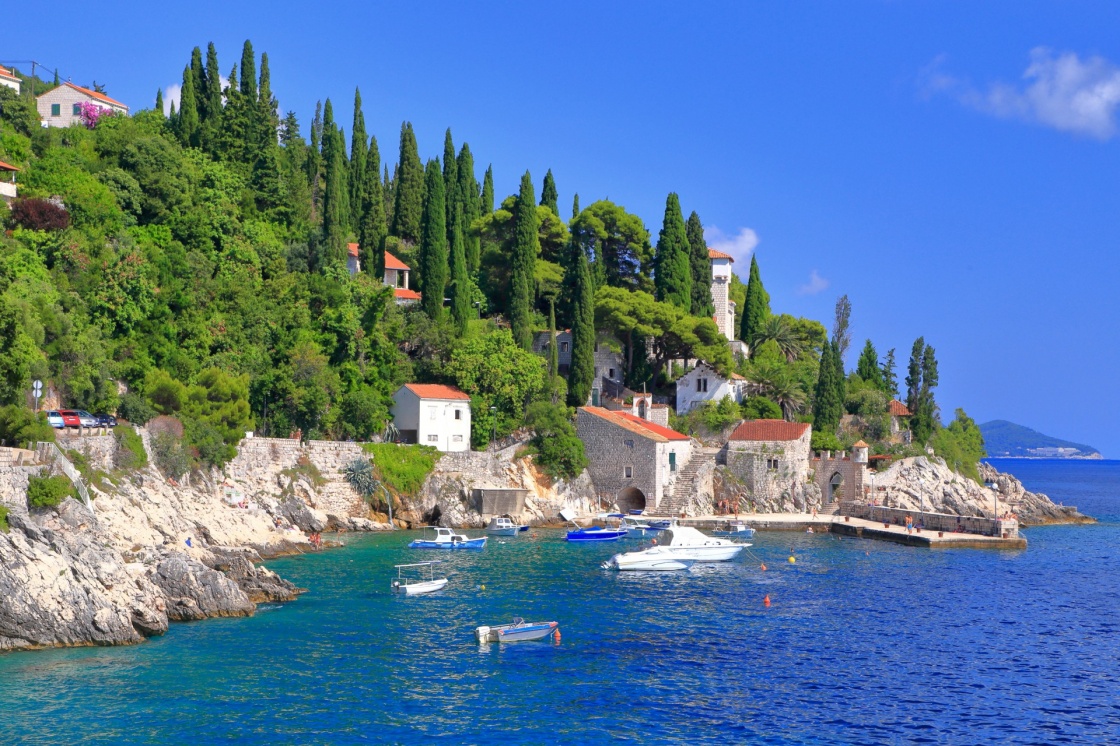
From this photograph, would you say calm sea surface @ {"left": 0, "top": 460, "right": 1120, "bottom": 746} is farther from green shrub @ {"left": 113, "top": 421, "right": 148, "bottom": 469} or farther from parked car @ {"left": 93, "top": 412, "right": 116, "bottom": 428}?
parked car @ {"left": 93, "top": 412, "right": 116, "bottom": 428}

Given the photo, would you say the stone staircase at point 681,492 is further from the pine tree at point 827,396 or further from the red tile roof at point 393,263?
the red tile roof at point 393,263

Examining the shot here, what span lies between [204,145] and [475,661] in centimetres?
5857

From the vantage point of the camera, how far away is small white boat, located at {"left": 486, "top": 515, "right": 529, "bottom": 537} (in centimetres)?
6239

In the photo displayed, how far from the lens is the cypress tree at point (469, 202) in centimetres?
8688

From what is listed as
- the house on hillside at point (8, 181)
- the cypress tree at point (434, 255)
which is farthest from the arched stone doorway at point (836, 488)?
the house on hillside at point (8, 181)

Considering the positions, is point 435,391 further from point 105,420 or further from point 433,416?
point 105,420

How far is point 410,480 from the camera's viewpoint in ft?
210

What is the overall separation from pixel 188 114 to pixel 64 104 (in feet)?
35.4

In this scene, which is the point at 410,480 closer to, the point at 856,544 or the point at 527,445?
the point at 527,445

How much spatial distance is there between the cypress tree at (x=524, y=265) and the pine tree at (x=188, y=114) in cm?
2484

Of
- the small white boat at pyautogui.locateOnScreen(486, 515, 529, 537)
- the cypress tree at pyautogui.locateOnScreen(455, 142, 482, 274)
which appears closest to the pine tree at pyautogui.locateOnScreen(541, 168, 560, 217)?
the cypress tree at pyautogui.locateOnScreen(455, 142, 482, 274)

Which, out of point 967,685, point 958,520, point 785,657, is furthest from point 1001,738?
point 958,520

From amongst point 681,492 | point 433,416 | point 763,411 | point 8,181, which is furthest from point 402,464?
point 8,181

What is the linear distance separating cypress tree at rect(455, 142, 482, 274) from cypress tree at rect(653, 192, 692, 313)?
567 inches
